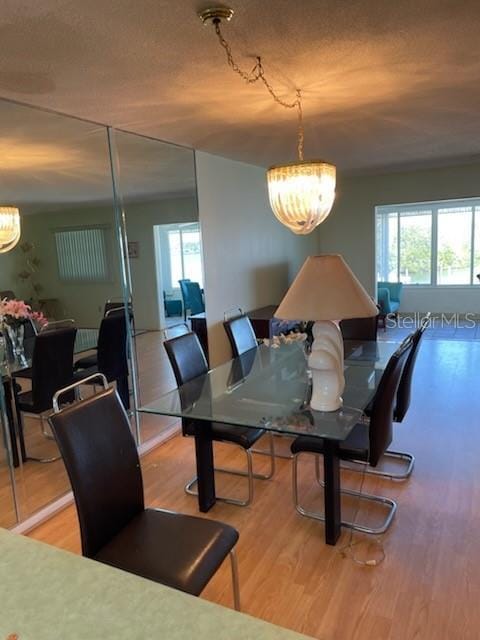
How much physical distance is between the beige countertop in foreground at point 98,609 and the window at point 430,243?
8.29 metres

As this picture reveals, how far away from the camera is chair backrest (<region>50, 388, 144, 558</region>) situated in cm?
152

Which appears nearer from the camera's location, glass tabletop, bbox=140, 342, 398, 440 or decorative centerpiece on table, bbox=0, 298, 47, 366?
glass tabletop, bbox=140, 342, 398, 440

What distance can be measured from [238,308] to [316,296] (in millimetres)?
2703

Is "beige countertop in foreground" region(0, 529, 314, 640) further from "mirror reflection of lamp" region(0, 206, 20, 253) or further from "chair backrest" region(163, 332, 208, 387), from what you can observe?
"mirror reflection of lamp" region(0, 206, 20, 253)

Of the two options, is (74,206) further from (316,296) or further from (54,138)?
(316,296)

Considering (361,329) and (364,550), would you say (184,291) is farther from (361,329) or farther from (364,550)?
(364,550)

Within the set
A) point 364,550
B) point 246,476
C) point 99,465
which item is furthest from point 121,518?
point 246,476

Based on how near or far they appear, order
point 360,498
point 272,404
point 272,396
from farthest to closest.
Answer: point 360,498, point 272,396, point 272,404

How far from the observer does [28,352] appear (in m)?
2.71

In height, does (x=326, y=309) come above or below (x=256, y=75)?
below

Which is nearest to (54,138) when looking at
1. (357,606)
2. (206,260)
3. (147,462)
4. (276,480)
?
(206,260)

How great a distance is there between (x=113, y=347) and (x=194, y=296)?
3.50 feet

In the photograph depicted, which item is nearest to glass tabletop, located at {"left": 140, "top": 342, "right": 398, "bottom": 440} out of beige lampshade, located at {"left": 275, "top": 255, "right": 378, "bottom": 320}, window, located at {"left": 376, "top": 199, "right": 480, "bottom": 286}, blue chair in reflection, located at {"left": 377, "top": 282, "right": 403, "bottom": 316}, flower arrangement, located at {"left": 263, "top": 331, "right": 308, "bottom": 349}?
flower arrangement, located at {"left": 263, "top": 331, "right": 308, "bottom": 349}

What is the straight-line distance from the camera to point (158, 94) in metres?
2.42
